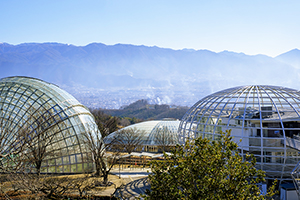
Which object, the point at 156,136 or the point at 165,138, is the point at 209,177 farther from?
the point at 156,136

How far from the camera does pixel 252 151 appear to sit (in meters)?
23.9

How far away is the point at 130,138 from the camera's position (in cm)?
5266

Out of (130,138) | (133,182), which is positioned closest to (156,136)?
(130,138)

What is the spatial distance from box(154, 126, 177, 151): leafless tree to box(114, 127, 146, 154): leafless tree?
123 inches

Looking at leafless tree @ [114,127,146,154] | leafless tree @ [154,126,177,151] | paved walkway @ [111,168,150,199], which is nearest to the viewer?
paved walkway @ [111,168,150,199]

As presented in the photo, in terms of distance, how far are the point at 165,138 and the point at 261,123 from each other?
29.7m

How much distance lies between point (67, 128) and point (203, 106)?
17286mm

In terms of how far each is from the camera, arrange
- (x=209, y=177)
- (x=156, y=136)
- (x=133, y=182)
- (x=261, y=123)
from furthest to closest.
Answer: (x=156, y=136), (x=133, y=182), (x=261, y=123), (x=209, y=177)

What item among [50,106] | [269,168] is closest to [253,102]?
[269,168]

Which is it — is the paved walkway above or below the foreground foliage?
below

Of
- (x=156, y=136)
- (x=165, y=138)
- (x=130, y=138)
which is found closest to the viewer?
(x=165, y=138)

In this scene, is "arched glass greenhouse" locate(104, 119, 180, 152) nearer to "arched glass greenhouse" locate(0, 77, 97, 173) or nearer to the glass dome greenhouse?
"arched glass greenhouse" locate(0, 77, 97, 173)

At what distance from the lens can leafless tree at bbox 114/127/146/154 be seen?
49809 millimetres

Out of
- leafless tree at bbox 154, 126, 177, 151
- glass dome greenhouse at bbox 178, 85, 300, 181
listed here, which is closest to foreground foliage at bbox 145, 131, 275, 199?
glass dome greenhouse at bbox 178, 85, 300, 181
